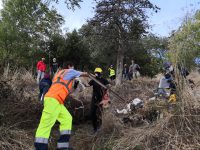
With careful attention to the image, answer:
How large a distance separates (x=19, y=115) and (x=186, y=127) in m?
3.96

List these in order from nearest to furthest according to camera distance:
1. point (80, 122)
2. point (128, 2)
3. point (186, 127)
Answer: point (186, 127) → point (80, 122) → point (128, 2)

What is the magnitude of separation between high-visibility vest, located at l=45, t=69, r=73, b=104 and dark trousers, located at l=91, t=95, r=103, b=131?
94.5 inches

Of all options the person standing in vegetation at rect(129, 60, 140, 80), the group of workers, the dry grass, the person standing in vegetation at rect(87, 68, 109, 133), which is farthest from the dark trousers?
the person standing in vegetation at rect(129, 60, 140, 80)

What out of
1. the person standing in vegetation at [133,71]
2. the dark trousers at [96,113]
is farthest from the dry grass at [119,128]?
the person standing in vegetation at [133,71]

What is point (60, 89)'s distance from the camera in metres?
7.14

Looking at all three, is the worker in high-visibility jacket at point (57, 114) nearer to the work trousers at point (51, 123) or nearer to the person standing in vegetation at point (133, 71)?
the work trousers at point (51, 123)

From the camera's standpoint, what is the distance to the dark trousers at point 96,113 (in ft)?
31.2

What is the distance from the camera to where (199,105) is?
7.32 metres

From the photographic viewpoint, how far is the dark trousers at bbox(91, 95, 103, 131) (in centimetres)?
952

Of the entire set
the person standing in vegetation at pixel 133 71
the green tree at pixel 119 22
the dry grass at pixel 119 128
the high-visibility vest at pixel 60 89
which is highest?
the green tree at pixel 119 22

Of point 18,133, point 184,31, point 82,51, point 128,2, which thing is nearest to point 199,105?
point 184,31

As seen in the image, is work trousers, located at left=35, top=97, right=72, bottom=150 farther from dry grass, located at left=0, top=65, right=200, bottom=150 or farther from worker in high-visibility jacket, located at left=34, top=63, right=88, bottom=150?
dry grass, located at left=0, top=65, right=200, bottom=150

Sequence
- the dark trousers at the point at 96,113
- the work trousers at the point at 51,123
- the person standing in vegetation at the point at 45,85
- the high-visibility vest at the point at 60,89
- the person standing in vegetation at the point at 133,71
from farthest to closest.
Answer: the person standing in vegetation at the point at 133,71 < the person standing in vegetation at the point at 45,85 < the dark trousers at the point at 96,113 < the high-visibility vest at the point at 60,89 < the work trousers at the point at 51,123

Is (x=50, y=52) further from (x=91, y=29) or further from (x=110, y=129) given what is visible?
(x=110, y=129)
